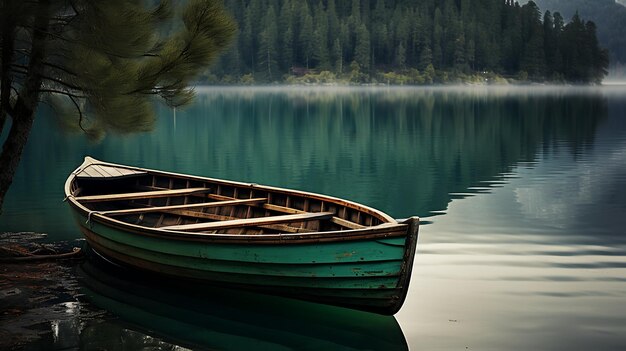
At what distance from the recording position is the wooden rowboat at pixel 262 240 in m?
10.3

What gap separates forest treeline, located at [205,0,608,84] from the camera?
159 meters

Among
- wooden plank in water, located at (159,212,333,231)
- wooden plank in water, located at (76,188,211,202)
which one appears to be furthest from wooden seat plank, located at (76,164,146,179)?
wooden plank in water, located at (159,212,333,231)

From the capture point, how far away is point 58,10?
1102 centimetres

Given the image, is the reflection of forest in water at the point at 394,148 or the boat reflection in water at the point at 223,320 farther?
the reflection of forest in water at the point at 394,148

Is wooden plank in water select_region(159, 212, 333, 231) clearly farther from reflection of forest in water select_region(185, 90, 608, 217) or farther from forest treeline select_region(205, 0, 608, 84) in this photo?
forest treeline select_region(205, 0, 608, 84)

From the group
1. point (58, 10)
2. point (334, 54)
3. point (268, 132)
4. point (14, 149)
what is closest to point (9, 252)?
point (14, 149)

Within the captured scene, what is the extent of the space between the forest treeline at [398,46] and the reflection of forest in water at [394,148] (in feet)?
315

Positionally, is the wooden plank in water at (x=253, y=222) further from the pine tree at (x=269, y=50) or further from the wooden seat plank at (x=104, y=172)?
the pine tree at (x=269, y=50)

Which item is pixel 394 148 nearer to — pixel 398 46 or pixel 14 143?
pixel 14 143

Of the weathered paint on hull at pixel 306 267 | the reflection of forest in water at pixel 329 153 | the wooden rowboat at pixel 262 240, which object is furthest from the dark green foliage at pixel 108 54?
the weathered paint on hull at pixel 306 267

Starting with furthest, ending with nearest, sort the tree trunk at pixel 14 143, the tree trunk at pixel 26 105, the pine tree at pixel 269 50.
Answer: the pine tree at pixel 269 50, the tree trunk at pixel 14 143, the tree trunk at pixel 26 105

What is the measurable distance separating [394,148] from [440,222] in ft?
63.6

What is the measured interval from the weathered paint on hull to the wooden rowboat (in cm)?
1

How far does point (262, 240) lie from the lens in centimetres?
1084
